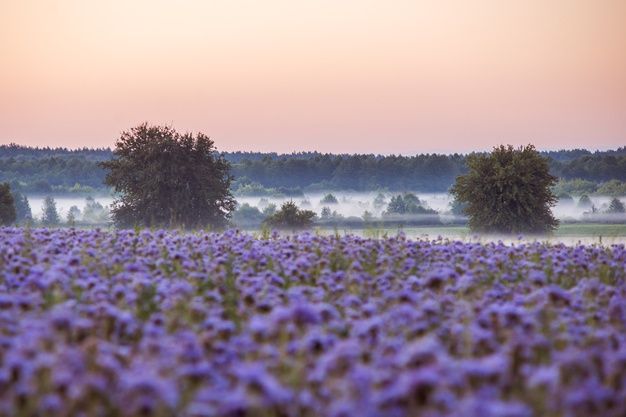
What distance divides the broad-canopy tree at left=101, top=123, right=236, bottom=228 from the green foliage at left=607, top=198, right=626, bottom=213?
6035cm

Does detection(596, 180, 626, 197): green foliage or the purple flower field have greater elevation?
detection(596, 180, 626, 197): green foliage

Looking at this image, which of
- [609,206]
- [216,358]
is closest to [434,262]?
[216,358]

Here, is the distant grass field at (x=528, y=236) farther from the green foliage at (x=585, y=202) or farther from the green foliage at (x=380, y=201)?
the green foliage at (x=380, y=201)

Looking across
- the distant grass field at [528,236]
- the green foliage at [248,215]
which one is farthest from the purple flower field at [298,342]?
the green foliage at [248,215]

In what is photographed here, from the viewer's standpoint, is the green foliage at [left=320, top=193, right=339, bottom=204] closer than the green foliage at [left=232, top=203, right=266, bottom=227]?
No

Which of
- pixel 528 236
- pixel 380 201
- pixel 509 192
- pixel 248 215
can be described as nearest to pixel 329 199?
pixel 380 201

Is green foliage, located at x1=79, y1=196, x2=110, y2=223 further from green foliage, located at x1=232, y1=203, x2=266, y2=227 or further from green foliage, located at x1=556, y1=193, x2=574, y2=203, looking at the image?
green foliage, located at x1=556, y1=193, x2=574, y2=203

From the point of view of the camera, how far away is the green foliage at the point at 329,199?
10388 cm

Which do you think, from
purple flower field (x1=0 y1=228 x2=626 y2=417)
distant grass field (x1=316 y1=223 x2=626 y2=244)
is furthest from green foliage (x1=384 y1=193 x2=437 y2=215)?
purple flower field (x1=0 y1=228 x2=626 y2=417)

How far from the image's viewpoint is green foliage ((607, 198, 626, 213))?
100 meters

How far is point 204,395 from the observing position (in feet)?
14.8

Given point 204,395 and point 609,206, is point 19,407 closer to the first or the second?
point 204,395

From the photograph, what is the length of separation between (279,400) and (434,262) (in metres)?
8.13

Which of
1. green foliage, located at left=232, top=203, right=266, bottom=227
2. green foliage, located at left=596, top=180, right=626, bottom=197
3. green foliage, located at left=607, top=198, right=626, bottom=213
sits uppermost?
green foliage, located at left=596, top=180, right=626, bottom=197
